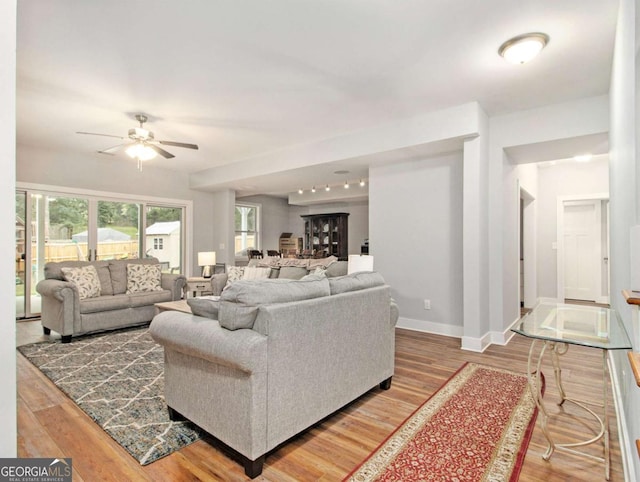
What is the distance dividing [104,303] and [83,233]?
2.34 m

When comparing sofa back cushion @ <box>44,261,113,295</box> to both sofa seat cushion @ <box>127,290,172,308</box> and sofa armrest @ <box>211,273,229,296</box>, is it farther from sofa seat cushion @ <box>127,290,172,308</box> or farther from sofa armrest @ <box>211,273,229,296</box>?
sofa armrest @ <box>211,273,229,296</box>

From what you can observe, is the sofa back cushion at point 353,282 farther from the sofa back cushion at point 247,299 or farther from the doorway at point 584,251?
the doorway at point 584,251

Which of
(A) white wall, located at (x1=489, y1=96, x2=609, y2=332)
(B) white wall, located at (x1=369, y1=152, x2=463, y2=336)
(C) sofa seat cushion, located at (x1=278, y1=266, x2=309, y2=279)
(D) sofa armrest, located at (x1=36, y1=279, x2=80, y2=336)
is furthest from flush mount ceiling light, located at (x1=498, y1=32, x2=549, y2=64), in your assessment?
(D) sofa armrest, located at (x1=36, y1=279, x2=80, y2=336)

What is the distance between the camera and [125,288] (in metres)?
4.88

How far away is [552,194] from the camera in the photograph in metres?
6.36

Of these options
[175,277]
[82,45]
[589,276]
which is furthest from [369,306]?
[589,276]

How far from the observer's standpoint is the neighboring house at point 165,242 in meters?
6.81

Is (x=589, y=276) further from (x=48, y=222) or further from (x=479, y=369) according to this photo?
(x=48, y=222)

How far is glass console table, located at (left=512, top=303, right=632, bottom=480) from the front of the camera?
159 cm

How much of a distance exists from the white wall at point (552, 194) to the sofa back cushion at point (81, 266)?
282 inches

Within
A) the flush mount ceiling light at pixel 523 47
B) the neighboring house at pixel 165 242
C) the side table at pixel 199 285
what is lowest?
the side table at pixel 199 285

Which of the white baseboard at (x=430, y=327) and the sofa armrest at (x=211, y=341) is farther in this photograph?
the white baseboard at (x=430, y=327)

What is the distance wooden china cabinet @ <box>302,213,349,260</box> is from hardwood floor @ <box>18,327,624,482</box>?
5.96 metres

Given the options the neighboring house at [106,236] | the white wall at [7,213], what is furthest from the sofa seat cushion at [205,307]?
the neighboring house at [106,236]
